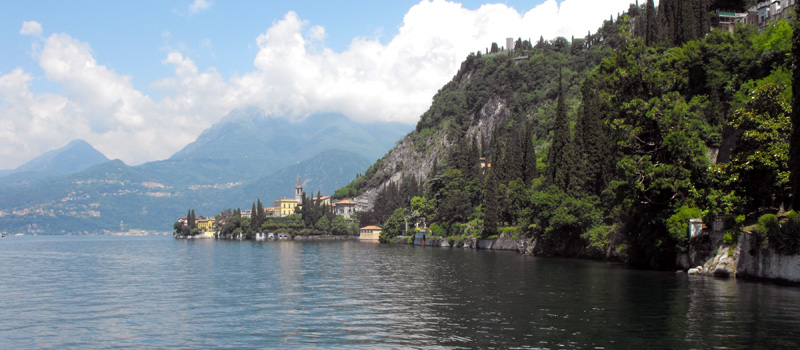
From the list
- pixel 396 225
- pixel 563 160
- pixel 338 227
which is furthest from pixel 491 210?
pixel 338 227

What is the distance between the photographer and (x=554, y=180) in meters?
80.1

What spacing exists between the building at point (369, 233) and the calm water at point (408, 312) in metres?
130

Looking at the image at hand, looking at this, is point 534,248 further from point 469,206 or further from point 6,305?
point 6,305

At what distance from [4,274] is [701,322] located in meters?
56.1

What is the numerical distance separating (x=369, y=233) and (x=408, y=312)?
15175 cm

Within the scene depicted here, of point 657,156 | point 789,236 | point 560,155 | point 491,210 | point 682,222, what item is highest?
point 560,155

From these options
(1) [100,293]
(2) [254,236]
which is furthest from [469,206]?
(2) [254,236]

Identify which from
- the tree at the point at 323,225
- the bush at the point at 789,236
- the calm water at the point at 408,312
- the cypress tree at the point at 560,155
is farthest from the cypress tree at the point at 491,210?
the tree at the point at 323,225

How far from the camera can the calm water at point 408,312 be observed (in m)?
23.0

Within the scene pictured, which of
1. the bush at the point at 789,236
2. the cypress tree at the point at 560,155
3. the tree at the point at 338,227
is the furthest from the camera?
the tree at the point at 338,227

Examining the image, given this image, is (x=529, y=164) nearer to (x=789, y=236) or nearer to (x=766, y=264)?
(x=766, y=264)

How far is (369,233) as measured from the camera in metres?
181

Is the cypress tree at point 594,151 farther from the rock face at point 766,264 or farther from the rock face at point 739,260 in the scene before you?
the rock face at point 766,264

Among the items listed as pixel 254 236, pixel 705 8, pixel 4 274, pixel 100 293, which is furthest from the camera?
pixel 254 236
